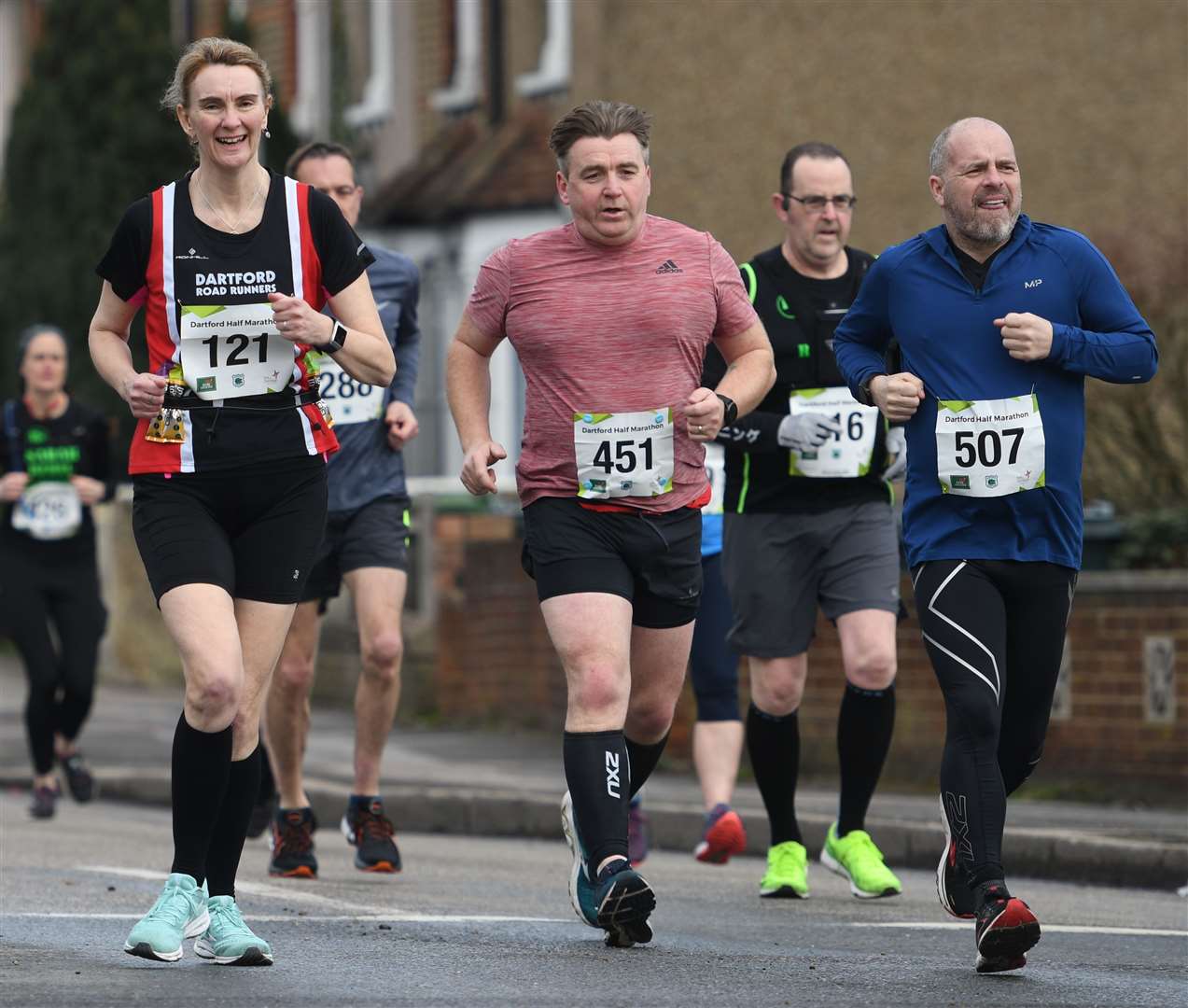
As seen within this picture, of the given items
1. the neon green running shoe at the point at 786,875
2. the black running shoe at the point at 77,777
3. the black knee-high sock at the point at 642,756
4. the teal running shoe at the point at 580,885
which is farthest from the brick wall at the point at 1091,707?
the teal running shoe at the point at 580,885

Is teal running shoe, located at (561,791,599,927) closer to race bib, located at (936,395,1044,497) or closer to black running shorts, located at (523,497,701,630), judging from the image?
black running shorts, located at (523,497,701,630)

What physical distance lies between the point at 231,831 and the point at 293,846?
250 cm

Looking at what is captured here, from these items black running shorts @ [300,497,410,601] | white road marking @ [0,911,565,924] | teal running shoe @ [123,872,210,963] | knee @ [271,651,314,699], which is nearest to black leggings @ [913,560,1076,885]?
white road marking @ [0,911,565,924]

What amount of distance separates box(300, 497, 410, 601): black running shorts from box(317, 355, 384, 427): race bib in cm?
30

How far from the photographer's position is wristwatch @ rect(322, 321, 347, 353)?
644 cm

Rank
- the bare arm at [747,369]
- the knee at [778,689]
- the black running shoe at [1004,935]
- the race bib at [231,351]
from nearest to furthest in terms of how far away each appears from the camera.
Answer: the black running shoe at [1004,935], the race bib at [231,351], the bare arm at [747,369], the knee at [778,689]

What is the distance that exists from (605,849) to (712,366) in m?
2.24

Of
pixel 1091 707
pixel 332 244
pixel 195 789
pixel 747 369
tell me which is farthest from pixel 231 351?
pixel 1091 707

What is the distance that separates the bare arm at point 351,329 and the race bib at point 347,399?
8.27ft

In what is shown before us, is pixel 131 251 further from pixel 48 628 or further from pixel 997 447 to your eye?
pixel 48 628

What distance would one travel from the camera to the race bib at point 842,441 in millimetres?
8609

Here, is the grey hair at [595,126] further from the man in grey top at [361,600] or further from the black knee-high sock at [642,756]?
the man in grey top at [361,600]

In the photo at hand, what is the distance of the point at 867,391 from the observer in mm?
7195

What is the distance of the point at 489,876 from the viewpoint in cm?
938
